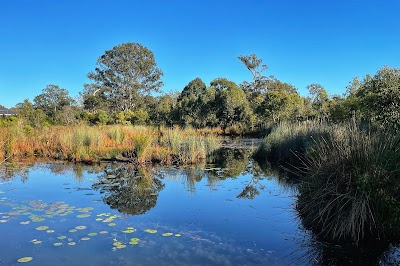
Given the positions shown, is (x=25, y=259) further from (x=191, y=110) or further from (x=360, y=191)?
(x=191, y=110)

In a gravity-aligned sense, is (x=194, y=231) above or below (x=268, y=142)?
A: below

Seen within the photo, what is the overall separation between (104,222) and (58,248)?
3.15ft

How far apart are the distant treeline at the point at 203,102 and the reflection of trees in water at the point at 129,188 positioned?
524cm

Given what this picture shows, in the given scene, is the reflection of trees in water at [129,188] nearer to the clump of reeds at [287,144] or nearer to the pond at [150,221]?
the pond at [150,221]

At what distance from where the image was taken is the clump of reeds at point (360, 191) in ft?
13.6

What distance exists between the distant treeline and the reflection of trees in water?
524cm

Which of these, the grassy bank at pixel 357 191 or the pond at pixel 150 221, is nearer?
the pond at pixel 150 221

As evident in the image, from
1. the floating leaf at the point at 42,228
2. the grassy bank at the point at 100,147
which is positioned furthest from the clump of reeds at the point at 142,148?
the floating leaf at the point at 42,228

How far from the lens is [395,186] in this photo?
4188mm

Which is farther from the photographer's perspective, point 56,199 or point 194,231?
point 56,199

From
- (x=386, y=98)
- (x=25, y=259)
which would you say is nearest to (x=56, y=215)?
(x=25, y=259)

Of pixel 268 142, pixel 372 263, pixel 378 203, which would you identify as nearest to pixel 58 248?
pixel 372 263

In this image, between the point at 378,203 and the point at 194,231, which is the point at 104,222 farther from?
the point at 378,203

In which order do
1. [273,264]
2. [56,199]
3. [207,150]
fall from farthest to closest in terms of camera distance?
[207,150]
[56,199]
[273,264]
